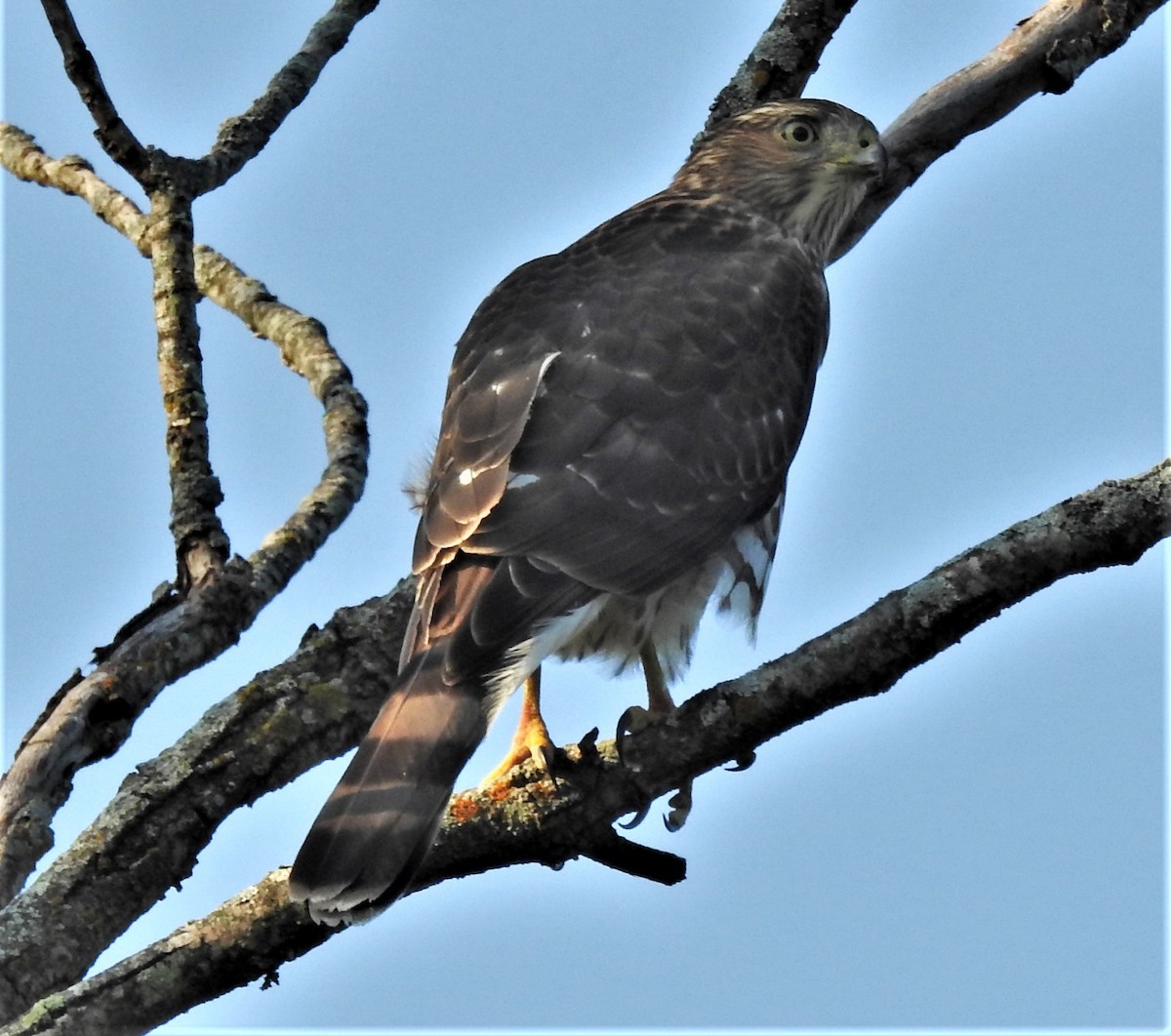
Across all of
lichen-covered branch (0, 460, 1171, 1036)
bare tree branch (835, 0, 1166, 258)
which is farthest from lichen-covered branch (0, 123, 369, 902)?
bare tree branch (835, 0, 1166, 258)

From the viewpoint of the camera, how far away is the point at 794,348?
5.02 meters

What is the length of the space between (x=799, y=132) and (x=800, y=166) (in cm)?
15

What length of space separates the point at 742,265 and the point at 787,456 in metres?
0.68

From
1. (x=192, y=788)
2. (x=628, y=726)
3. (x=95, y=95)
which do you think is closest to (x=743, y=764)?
(x=628, y=726)

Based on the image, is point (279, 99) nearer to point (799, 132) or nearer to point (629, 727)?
point (799, 132)

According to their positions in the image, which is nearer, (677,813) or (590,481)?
(590,481)

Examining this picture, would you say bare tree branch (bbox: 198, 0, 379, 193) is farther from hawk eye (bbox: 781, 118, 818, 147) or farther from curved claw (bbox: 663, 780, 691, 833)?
curved claw (bbox: 663, 780, 691, 833)

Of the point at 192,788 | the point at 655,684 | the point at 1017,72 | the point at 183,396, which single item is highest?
the point at 1017,72

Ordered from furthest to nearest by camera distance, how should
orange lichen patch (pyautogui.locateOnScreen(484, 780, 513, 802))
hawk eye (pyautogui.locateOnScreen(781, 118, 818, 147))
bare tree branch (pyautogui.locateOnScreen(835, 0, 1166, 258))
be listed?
hawk eye (pyautogui.locateOnScreen(781, 118, 818, 147)) → bare tree branch (pyautogui.locateOnScreen(835, 0, 1166, 258)) → orange lichen patch (pyautogui.locateOnScreen(484, 780, 513, 802))

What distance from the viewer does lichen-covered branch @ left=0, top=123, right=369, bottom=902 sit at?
168 inches

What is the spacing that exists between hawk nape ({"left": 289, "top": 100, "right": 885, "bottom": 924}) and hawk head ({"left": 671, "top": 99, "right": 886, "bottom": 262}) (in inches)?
0.8

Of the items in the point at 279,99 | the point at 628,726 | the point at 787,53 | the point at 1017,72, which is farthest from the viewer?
the point at 787,53

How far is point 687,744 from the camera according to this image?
3.57m

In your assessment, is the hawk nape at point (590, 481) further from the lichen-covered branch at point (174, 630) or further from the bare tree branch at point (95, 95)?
the bare tree branch at point (95, 95)
